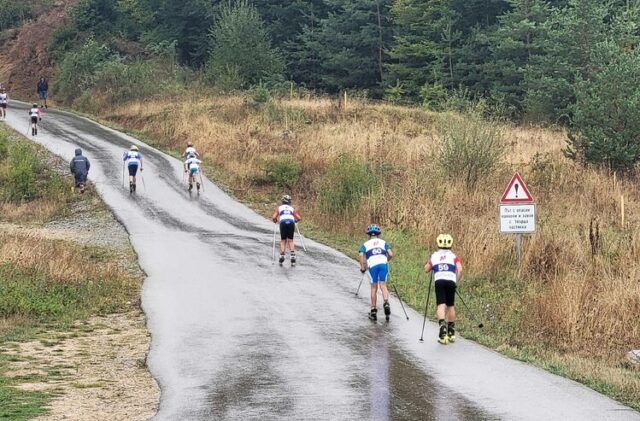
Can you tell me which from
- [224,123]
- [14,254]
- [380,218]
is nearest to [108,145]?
[224,123]

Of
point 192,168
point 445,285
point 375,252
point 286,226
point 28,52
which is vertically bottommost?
point 445,285

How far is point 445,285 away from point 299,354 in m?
2.59

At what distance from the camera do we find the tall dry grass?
44.5 feet

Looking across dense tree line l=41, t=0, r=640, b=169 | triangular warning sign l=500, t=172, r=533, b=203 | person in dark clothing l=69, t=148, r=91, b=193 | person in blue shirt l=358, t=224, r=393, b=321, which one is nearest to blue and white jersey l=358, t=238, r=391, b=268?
person in blue shirt l=358, t=224, r=393, b=321

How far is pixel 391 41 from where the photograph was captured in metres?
56.2

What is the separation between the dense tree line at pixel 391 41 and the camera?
45500 millimetres

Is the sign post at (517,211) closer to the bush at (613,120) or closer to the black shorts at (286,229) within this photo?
the black shorts at (286,229)

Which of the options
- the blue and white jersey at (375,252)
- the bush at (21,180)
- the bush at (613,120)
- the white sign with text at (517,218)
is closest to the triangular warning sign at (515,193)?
the white sign with text at (517,218)

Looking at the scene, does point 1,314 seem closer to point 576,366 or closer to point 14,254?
point 14,254

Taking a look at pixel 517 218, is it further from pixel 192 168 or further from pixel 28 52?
pixel 28 52

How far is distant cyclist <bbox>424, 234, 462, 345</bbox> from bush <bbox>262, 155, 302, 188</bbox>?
17.3 meters

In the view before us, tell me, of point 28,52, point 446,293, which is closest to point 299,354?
point 446,293

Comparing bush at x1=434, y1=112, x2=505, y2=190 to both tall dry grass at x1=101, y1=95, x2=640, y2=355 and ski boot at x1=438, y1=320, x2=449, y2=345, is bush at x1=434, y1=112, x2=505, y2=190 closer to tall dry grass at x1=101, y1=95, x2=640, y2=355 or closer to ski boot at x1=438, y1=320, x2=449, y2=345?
tall dry grass at x1=101, y1=95, x2=640, y2=355

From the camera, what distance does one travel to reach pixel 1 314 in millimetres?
14281
